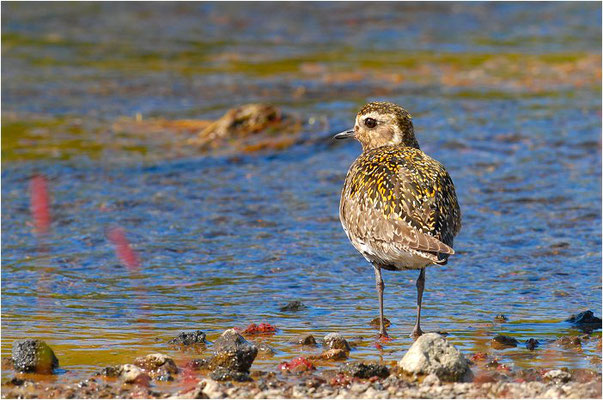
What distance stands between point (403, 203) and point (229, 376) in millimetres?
2328

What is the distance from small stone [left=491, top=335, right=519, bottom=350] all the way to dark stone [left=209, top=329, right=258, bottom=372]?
1901 mm

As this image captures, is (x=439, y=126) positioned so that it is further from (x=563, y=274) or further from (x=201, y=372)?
(x=201, y=372)

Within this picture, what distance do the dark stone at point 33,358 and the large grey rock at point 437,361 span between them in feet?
7.96

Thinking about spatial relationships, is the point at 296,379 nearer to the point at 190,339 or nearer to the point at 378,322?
the point at 190,339

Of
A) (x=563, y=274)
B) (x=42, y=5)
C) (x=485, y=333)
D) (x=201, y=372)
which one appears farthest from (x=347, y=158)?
(x=42, y=5)

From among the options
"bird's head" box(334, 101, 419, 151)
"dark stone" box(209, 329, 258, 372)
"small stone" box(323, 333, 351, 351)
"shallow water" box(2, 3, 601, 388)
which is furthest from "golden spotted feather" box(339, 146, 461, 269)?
"dark stone" box(209, 329, 258, 372)

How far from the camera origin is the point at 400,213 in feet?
27.9

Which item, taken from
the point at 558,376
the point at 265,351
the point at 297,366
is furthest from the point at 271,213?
the point at 558,376

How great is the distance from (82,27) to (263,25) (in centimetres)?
462

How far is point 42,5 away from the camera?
1125 inches

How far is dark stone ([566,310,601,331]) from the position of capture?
8599mm

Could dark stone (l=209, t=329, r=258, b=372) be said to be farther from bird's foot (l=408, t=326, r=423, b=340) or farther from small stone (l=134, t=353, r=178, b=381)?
bird's foot (l=408, t=326, r=423, b=340)

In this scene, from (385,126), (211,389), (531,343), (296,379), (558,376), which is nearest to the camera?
(211,389)

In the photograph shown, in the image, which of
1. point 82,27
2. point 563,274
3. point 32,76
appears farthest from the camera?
point 82,27
